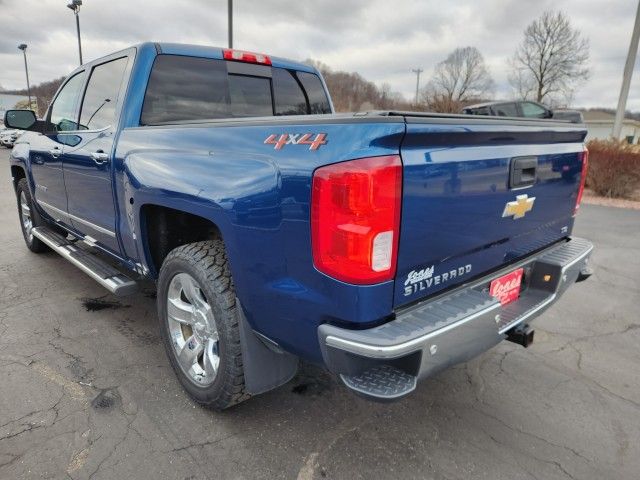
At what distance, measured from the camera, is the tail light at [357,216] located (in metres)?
1.61

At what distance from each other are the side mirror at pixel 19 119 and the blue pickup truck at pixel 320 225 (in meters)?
1.34

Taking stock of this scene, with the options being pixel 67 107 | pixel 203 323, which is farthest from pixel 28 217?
pixel 203 323

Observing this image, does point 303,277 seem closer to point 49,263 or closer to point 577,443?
point 577,443

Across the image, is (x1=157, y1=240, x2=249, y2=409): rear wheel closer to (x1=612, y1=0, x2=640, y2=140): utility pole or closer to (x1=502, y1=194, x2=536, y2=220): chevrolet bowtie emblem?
(x1=502, y1=194, x2=536, y2=220): chevrolet bowtie emblem

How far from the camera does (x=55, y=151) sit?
12.7ft

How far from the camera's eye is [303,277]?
1777 mm

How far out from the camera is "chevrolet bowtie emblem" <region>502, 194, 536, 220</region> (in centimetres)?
221

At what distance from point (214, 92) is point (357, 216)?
7.36ft

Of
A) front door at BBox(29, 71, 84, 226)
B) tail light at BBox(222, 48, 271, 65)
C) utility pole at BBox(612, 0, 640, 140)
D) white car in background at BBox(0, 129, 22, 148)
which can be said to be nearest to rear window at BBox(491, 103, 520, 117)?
utility pole at BBox(612, 0, 640, 140)

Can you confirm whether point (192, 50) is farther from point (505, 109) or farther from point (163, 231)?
point (505, 109)

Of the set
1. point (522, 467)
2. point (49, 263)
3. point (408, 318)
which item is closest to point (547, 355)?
point (522, 467)

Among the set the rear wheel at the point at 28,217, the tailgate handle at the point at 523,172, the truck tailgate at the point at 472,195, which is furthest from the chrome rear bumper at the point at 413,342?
the rear wheel at the point at 28,217

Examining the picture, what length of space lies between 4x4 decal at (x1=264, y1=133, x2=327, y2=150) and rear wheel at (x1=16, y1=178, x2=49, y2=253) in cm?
433

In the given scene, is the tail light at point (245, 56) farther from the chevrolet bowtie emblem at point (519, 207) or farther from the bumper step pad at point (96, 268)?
the chevrolet bowtie emblem at point (519, 207)
